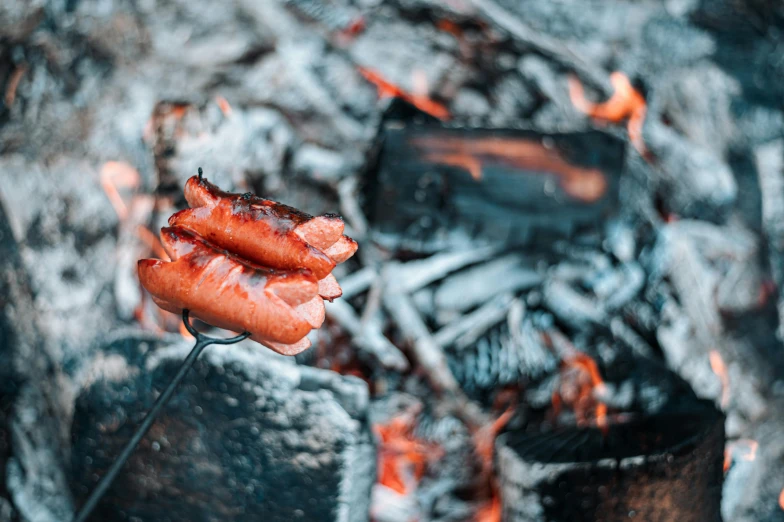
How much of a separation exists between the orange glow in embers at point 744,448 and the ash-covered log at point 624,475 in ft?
1.60

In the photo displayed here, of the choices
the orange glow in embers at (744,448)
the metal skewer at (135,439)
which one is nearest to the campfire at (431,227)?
the orange glow in embers at (744,448)

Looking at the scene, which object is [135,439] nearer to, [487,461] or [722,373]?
[487,461]

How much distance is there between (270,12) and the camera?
7.57 ft

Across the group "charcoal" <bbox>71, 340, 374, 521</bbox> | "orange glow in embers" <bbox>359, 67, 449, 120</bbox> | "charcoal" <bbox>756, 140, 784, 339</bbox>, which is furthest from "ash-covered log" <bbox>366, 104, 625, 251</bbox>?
"charcoal" <bbox>71, 340, 374, 521</bbox>

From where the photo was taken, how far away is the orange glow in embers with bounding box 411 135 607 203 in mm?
2238

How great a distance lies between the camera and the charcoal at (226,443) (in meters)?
1.67

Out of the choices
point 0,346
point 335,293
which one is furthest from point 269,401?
point 0,346

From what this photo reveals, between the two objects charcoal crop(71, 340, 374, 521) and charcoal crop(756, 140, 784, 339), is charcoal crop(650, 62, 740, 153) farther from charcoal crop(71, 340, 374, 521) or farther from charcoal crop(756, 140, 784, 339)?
charcoal crop(71, 340, 374, 521)

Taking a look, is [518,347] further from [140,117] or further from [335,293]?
[140,117]

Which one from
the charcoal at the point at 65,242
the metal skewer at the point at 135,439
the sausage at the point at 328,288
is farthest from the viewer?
the charcoal at the point at 65,242

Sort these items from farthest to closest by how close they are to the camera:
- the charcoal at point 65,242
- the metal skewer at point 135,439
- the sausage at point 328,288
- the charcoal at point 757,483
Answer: the charcoal at point 757,483 < the charcoal at point 65,242 < the sausage at point 328,288 < the metal skewer at point 135,439

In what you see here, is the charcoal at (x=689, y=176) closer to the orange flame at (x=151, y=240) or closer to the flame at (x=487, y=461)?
the flame at (x=487, y=461)

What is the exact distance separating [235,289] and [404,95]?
1.45 metres

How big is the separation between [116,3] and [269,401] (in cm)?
162
